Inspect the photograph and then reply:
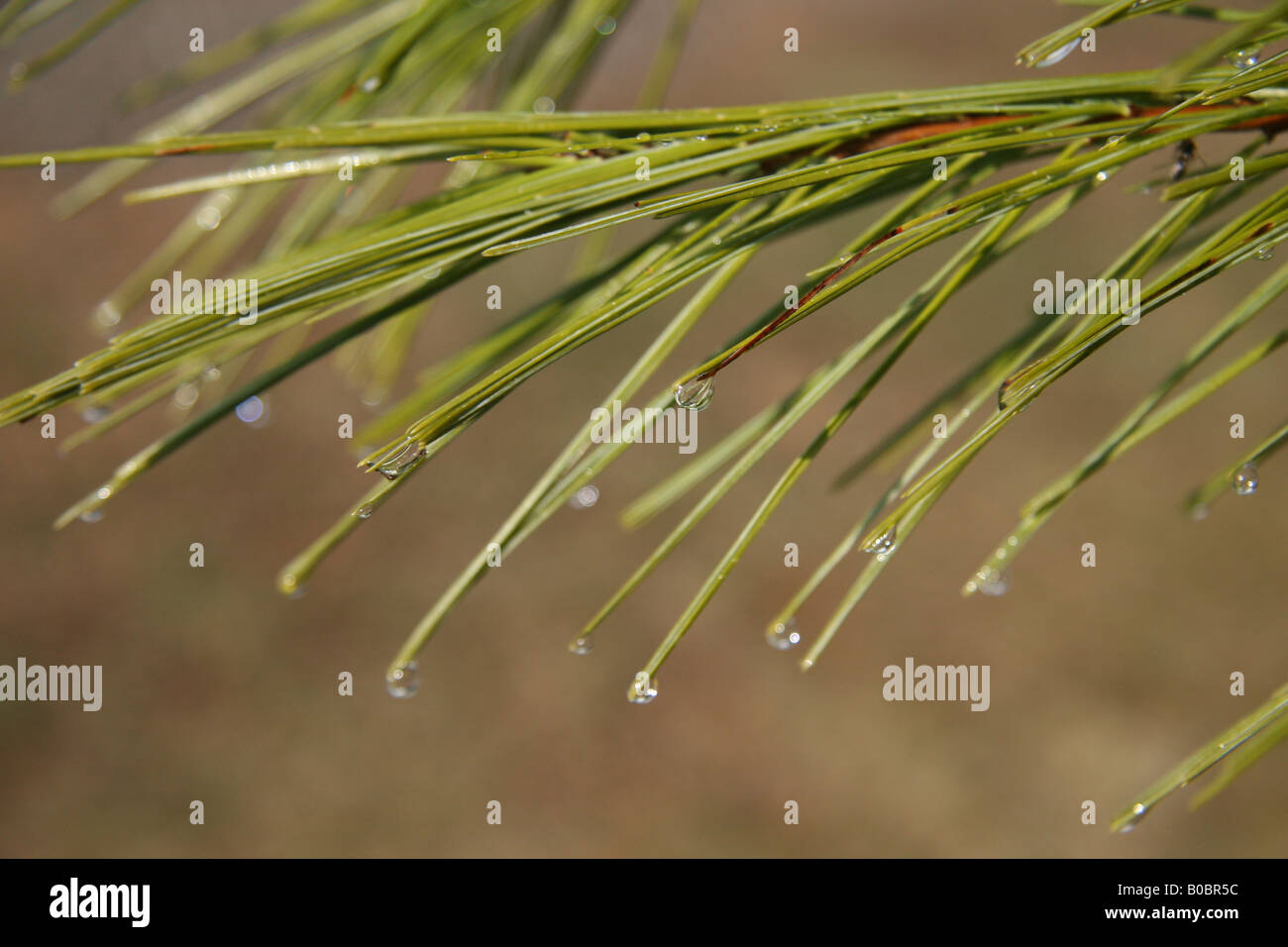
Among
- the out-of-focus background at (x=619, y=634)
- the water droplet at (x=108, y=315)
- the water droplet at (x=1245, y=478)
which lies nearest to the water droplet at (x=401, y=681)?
the water droplet at (x=108, y=315)

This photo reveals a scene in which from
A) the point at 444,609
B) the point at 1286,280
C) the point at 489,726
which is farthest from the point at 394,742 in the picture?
the point at 1286,280

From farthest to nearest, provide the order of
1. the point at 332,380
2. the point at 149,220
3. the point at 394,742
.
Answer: the point at 149,220
the point at 332,380
the point at 394,742

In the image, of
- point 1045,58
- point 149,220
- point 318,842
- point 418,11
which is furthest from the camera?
point 149,220

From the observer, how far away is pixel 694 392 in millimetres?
319

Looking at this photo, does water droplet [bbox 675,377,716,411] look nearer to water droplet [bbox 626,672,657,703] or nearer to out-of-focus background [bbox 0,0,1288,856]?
water droplet [bbox 626,672,657,703]

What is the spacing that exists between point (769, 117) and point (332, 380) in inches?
101

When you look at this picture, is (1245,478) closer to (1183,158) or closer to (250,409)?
(1183,158)

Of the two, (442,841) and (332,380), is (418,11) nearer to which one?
(442,841)

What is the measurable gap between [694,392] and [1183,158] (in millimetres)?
219

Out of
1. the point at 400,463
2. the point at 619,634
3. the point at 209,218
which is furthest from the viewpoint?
the point at 619,634

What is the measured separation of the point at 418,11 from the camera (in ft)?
1.39

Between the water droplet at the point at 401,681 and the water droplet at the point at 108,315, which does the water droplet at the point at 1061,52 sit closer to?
the water droplet at the point at 401,681

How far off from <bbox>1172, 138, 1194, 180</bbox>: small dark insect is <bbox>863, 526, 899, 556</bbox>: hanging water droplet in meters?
0.18

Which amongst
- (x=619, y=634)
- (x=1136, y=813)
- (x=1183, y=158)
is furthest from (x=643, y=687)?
(x=619, y=634)
